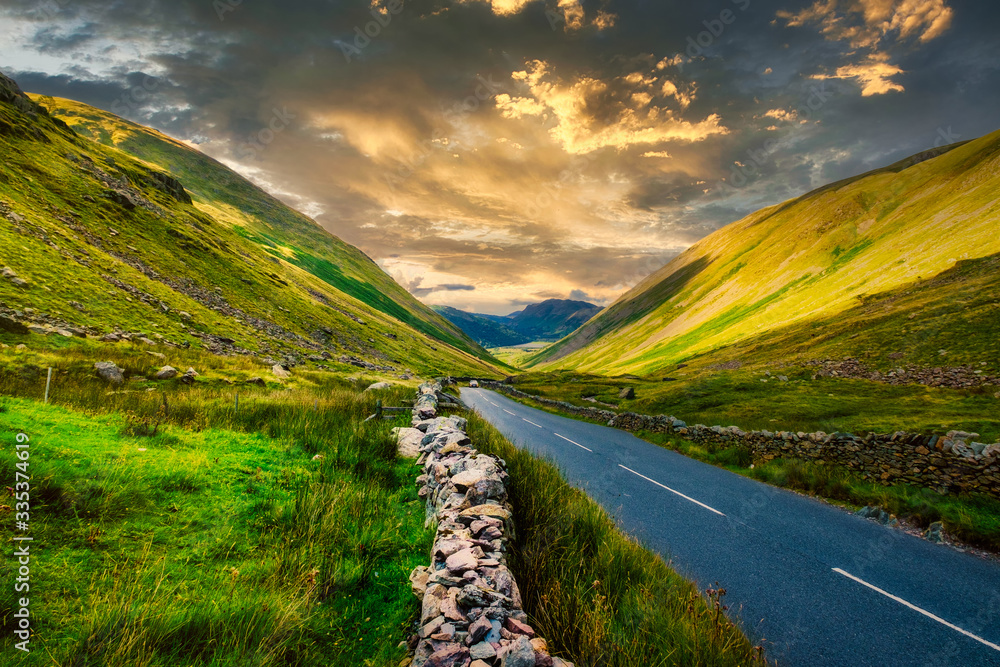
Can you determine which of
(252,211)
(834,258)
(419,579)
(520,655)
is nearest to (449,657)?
(520,655)

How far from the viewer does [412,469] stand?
8789 millimetres

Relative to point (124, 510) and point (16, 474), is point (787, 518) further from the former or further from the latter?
point (16, 474)

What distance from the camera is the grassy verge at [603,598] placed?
3.83 metres

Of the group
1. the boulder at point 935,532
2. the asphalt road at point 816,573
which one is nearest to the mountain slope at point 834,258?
the boulder at point 935,532

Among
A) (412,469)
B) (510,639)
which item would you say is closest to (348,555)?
(510,639)

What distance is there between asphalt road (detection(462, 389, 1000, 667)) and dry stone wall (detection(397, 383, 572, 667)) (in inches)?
135

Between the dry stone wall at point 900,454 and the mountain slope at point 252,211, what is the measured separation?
122974 mm

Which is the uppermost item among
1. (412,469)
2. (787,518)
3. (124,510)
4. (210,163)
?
(210,163)

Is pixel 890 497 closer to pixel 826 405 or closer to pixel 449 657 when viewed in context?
pixel 449 657

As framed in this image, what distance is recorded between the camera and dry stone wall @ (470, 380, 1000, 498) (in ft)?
32.7

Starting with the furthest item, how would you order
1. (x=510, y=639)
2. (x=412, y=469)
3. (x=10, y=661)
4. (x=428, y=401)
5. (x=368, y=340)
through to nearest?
1. (x=368, y=340)
2. (x=428, y=401)
3. (x=412, y=469)
4. (x=510, y=639)
5. (x=10, y=661)

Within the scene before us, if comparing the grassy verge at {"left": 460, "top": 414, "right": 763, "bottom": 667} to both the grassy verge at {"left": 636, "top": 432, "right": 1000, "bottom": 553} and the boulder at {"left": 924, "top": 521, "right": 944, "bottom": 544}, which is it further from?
the grassy verge at {"left": 636, "top": 432, "right": 1000, "bottom": 553}

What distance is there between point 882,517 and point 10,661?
617 inches

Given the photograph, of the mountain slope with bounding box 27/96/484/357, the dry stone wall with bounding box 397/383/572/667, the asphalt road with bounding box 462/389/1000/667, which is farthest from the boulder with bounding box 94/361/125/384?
the mountain slope with bounding box 27/96/484/357
